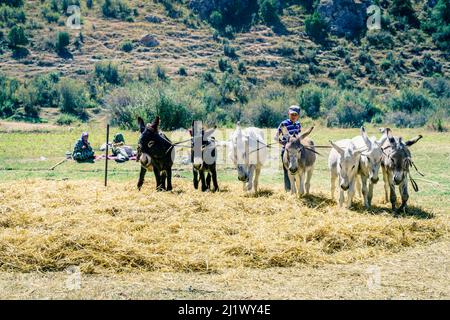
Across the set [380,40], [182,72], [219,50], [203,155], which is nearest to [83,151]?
[203,155]

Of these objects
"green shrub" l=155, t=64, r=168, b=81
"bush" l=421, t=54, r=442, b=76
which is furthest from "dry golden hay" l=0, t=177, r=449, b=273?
"bush" l=421, t=54, r=442, b=76

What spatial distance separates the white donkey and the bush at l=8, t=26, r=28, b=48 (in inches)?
1950

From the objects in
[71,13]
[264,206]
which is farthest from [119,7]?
[264,206]

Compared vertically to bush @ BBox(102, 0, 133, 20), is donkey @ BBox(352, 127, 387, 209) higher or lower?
lower

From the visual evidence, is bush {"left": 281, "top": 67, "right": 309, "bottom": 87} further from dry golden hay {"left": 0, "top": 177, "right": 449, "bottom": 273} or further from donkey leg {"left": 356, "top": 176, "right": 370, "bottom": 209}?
donkey leg {"left": 356, "top": 176, "right": 370, "bottom": 209}

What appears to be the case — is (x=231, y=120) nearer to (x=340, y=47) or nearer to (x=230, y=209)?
(x=340, y=47)

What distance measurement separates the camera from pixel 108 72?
52.8 meters

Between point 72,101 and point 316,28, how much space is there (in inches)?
1292

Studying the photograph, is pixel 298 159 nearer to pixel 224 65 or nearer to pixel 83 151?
pixel 83 151

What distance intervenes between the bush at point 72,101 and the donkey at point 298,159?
34.5 meters

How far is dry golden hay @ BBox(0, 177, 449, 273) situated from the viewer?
843cm

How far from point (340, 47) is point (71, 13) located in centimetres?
3141

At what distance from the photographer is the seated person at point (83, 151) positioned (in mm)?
20500
